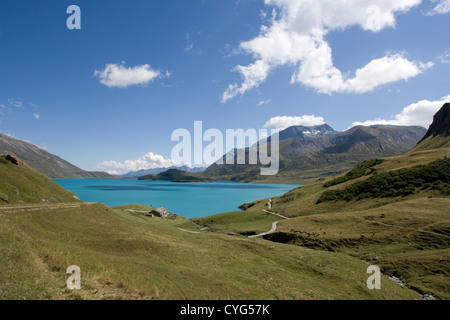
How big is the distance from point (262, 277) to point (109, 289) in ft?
55.7

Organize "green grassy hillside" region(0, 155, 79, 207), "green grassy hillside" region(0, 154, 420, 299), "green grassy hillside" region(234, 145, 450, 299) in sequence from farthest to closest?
"green grassy hillside" region(0, 155, 79, 207), "green grassy hillside" region(234, 145, 450, 299), "green grassy hillside" region(0, 154, 420, 299)

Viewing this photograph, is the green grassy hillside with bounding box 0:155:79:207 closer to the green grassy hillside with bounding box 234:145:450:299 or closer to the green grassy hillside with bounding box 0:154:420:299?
the green grassy hillside with bounding box 0:154:420:299

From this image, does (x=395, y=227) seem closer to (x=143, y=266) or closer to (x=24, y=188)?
(x=143, y=266)

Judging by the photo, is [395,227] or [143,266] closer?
[143,266]

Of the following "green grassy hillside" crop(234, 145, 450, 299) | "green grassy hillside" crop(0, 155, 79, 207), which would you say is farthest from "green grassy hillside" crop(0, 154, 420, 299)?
"green grassy hillside" crop(0, 155, 79, 207)

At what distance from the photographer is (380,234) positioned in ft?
166

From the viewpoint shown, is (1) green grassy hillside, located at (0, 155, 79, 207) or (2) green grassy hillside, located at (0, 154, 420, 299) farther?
(1) green grassy hillside, located at (0, 155, 79, 207)

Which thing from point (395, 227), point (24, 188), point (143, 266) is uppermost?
point (24, 188)

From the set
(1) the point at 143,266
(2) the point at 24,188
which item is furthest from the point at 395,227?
(2) the point at 24,188

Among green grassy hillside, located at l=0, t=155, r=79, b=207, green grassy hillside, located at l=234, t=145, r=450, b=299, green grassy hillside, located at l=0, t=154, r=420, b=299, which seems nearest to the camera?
green grassy hillside, located at l=0, t=154, r=420, b=299

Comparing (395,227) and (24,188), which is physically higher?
(24,188)

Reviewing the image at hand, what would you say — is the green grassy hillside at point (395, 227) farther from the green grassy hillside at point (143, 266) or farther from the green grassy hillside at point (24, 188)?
the green grassy hillside at point (24, 188)

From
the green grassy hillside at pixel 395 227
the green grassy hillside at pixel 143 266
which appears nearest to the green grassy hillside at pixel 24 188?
the green grassy hillside at pixel 143 266
